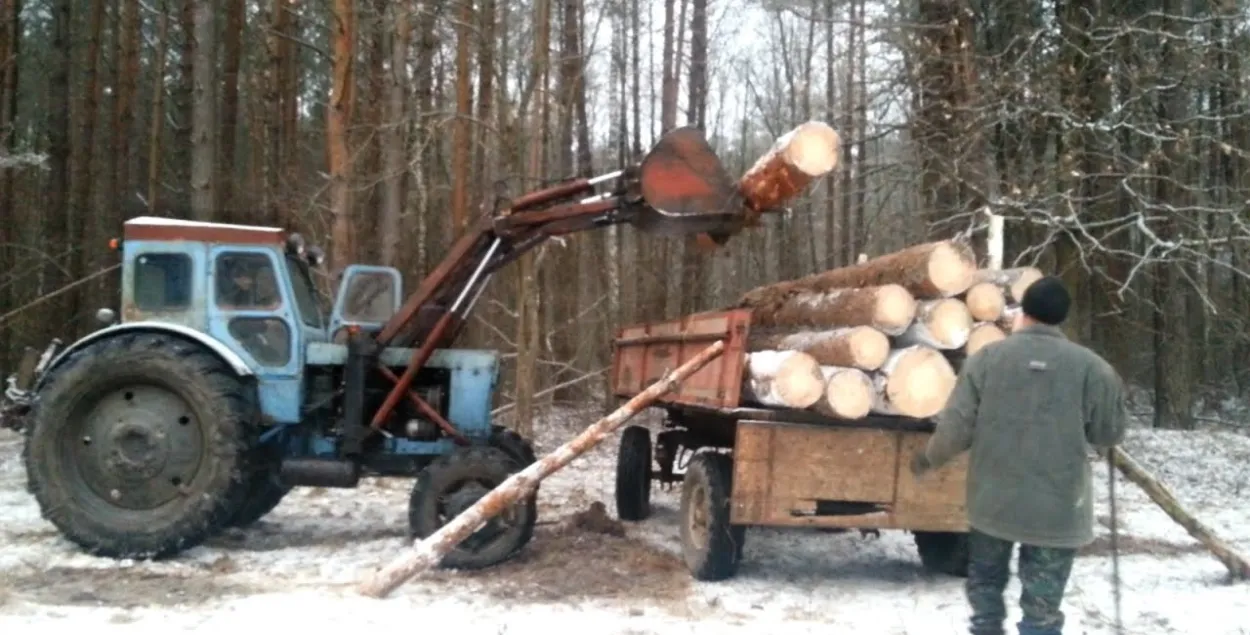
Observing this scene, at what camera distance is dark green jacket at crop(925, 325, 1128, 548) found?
15.8 ft

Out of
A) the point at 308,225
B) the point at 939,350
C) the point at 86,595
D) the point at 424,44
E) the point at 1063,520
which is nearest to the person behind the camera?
the point at 1063,520

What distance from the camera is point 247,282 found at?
27.1 ft

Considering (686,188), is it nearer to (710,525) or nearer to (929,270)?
(929,270)

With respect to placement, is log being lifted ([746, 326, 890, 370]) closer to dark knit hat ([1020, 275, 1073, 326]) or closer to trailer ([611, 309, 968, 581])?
trailer ([611, 309, 968, 581])

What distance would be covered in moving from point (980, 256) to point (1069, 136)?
5.24 ft

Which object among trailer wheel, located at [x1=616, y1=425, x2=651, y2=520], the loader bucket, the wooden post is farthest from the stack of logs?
trailer wheel, located at [x1=616, y1=425, x2=651, y2=520]

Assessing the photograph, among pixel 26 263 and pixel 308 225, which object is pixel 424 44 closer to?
pixel 308 225

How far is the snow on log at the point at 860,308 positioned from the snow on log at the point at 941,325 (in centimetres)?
10

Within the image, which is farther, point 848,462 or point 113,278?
point 113,278

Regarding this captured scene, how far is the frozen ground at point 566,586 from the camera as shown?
20.4 ft

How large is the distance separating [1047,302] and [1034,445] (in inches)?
24.8

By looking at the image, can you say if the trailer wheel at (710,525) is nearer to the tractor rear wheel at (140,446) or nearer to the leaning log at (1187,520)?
the leaning log at (1187,520)

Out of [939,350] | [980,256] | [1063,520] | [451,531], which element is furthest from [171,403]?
[980,256]

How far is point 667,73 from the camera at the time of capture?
2231cm
